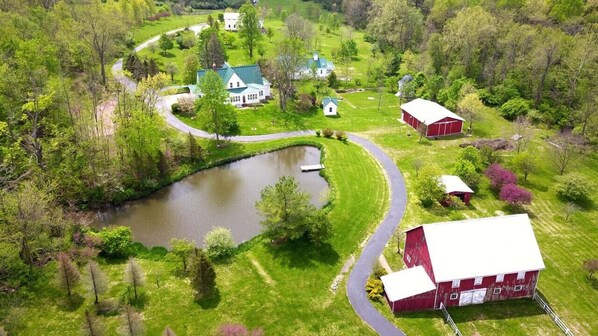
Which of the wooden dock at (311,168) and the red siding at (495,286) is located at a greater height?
the wooden dock at (311,168)

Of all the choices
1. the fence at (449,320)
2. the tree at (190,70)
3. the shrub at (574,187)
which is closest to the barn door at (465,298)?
the fence at (449,320)

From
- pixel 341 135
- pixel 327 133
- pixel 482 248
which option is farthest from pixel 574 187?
pixel 327 133

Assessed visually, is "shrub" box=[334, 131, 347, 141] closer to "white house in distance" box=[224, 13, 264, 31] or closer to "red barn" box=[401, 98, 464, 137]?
"red barn" box=[401, 98, 464, 137]

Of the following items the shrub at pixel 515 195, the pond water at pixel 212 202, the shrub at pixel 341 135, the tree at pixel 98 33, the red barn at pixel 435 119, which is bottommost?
the pond water at pixel 212 202

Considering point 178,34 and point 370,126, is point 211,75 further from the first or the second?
point 178,34

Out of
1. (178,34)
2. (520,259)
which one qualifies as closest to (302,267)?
(520,259)

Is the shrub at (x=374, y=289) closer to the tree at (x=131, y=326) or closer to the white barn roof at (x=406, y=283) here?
the white barn roof at (x=406, y=283)

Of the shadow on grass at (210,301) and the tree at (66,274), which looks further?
the shadow on grass at (210,301)

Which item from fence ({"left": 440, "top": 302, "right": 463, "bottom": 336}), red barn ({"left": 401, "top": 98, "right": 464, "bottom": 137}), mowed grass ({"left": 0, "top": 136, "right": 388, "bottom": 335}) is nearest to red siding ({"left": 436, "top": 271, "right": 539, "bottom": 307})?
fence ({"left": 440, "top": 302, "right": 463, "bottom": 336})
